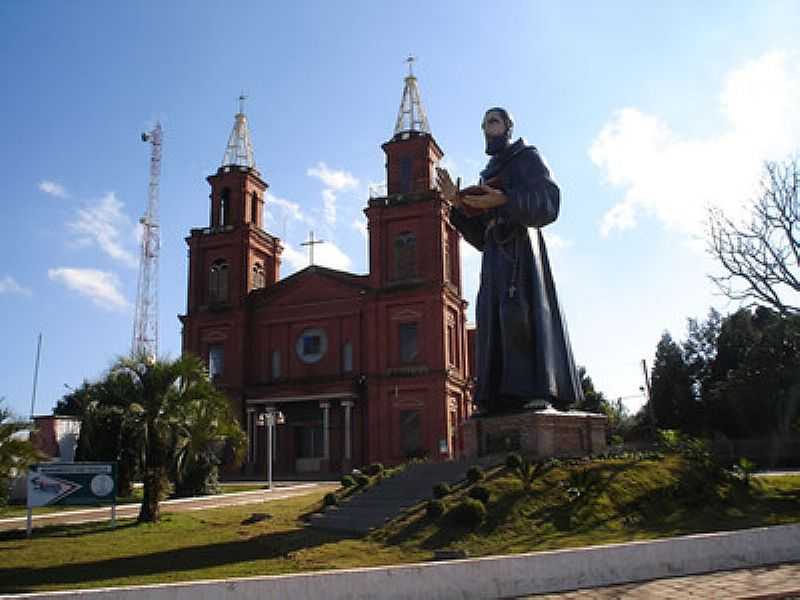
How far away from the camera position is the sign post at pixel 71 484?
1719 cm

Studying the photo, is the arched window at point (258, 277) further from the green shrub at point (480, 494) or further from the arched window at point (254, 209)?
the green shrub at point (480, 494)

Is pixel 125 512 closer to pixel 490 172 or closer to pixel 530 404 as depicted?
pixel 530 404

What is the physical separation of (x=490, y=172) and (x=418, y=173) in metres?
27.7

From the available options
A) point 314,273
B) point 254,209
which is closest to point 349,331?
point 314,273

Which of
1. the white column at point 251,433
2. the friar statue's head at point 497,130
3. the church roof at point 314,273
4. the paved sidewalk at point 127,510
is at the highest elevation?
the church roof at point 314,273

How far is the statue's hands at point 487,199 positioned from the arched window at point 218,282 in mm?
33670

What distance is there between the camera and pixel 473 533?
12453mm

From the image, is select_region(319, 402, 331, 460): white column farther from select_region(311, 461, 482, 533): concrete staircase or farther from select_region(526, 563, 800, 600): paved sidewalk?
select_region(526, 563, 800, 600): paved sidewalk

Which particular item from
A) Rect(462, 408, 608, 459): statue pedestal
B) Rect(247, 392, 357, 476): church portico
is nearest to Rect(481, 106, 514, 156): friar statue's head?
Rect(462, 408, 608, 459): statue pedestal

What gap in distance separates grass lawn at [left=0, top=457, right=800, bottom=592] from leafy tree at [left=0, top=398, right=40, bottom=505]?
1.95 metres

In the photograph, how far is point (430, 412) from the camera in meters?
39.6

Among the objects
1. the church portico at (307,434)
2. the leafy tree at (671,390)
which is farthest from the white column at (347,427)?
the leafy tree at (671,390)

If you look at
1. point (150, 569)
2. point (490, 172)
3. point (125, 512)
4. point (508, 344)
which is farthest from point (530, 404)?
point (125, 512)

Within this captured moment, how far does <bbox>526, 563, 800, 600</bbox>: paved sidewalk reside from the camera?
8.60 meters
